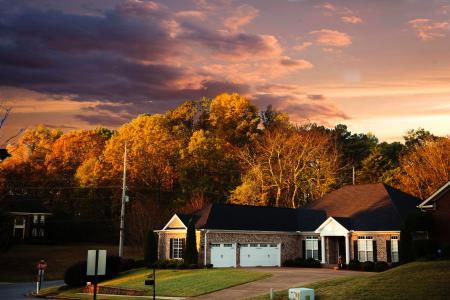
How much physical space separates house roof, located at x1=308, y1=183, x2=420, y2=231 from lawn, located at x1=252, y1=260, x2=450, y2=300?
17.4 metres

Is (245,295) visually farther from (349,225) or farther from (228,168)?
(228,168)

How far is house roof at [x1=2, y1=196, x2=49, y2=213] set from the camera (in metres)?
85.4

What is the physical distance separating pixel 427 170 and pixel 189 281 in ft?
143

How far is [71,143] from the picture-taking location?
87375 mm

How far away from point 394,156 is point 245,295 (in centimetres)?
7171

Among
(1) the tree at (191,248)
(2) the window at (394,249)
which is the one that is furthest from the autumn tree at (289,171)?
(2) the window at (394,249)

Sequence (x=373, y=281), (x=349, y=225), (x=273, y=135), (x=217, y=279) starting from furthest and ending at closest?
1. (x=273, y=135)
2. (x=349, y=225)
3. (x=217, y=279)
4. (x=373, y=281)

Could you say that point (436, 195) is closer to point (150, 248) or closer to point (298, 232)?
point (298, 232)

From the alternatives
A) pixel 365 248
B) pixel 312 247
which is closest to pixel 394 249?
pixel 365 248

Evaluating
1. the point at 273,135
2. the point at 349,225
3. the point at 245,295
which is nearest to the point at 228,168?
the point at 273,135

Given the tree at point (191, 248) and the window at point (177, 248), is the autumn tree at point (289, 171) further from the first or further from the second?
the tree at point (191, 248)

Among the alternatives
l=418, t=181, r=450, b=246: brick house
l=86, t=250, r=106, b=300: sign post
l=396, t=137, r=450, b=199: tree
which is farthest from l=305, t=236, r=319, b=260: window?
l=86, t=250, r=106, b=300: sign post

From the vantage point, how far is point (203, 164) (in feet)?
261

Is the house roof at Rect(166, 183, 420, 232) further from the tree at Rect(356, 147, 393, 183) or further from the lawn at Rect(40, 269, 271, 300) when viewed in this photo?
the tree at Rect(356, 147, 393, 183)
